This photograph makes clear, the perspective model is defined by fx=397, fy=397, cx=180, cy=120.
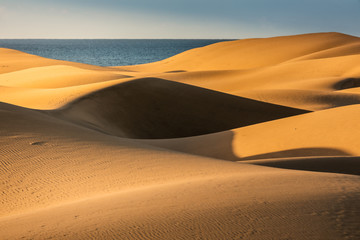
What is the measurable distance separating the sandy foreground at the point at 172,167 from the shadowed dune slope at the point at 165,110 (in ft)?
0.17

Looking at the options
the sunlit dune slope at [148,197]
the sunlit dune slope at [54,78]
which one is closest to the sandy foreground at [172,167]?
the sunlit dune slope at [148,197]

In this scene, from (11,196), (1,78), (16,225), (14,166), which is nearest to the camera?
(16,225)

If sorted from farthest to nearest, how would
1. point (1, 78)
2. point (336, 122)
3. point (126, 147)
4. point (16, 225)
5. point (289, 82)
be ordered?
point (1, 78), point (289, 82), point (336, 122), point (126, 147), point (16, 225)

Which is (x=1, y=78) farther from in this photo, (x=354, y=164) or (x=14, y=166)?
(x=354, y=164)

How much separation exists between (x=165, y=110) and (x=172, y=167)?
1108cm

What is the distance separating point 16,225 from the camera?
3479 millimetres

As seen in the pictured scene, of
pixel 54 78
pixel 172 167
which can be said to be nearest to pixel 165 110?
pixel 172 167

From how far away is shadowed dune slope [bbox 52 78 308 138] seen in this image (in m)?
15.2

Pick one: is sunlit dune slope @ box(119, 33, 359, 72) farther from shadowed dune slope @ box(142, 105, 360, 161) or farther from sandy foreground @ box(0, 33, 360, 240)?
shadowed dune slope @ box(142, 105, 360, 161)

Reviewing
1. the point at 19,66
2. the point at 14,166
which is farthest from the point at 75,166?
the point at 19,66

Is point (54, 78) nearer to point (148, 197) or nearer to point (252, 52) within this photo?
point (148, 197)

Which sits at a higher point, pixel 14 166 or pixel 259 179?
pixel 259 179

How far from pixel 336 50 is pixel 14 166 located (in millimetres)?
41611

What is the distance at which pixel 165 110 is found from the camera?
1734 centimetres
